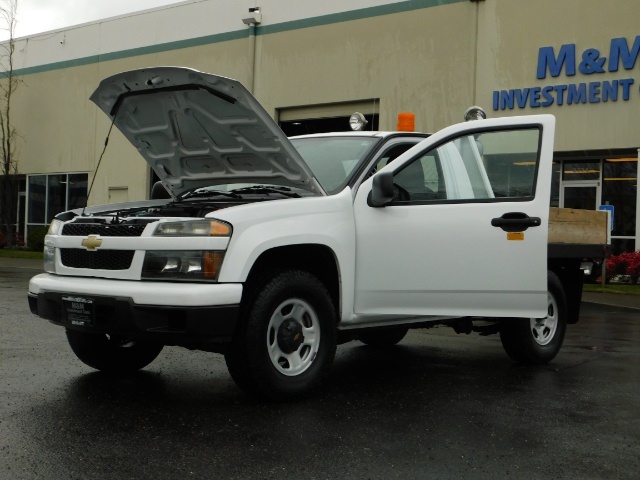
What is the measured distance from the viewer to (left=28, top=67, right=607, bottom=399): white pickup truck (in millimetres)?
5168

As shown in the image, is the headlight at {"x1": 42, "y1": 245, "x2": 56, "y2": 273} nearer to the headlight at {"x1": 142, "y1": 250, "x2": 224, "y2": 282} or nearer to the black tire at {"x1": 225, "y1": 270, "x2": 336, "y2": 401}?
→ the headlight at {"x1": 142, "y1": 250, "x2": 224, "y2": 282}

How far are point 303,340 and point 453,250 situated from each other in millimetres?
1276

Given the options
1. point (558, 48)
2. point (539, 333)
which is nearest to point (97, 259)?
point (539, 333)

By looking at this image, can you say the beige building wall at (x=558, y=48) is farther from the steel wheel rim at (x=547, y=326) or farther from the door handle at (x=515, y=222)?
the door handle at (x=515, y=222)

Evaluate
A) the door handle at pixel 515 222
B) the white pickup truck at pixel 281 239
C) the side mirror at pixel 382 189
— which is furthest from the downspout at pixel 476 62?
the side mirror at pixel 382 189

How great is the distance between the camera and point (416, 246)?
236 inches

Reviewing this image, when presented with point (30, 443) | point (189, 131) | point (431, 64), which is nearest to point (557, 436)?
point (30, 443)

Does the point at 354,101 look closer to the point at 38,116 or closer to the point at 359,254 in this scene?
the point at 38,116

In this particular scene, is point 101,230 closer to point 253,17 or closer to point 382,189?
point 382,189

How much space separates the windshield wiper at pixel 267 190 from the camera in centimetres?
604

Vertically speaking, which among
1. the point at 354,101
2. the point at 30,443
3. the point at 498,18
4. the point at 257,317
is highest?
the point at 498,18

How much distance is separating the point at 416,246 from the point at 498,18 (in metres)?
16.4

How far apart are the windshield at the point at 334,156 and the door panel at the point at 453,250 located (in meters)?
0.31

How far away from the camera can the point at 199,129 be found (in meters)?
6.19
